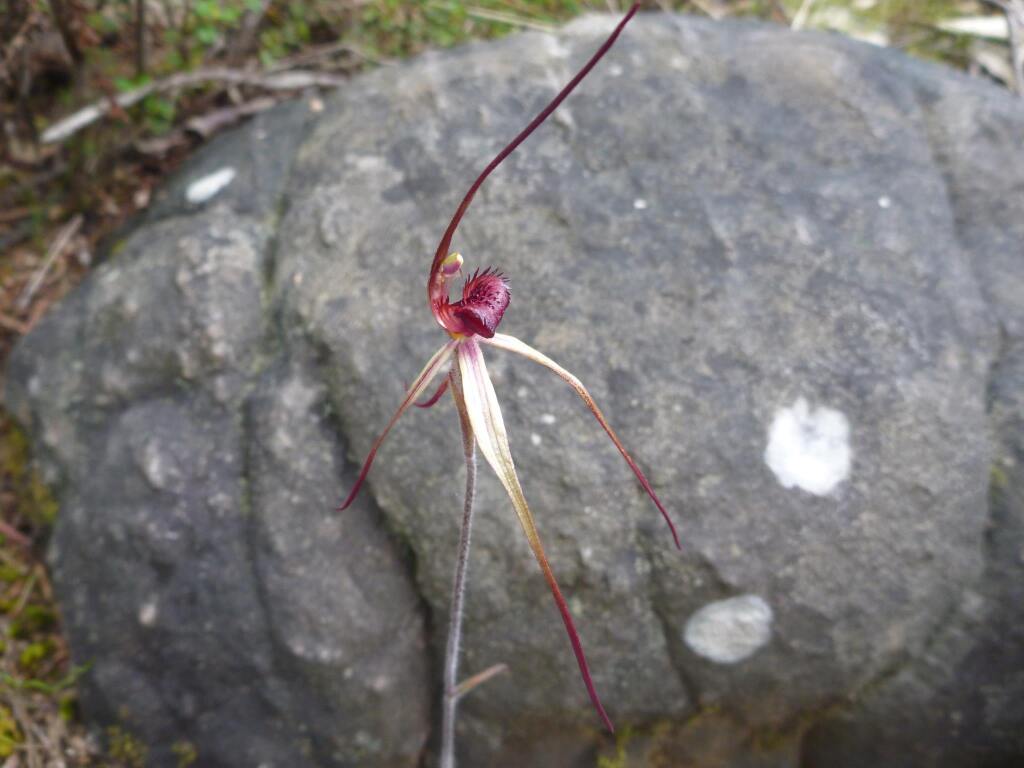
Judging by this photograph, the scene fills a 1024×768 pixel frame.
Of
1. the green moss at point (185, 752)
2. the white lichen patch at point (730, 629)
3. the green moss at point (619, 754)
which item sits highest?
the white lichen patch at point (730, 629)

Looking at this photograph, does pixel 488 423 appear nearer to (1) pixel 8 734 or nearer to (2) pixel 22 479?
(1) pixel 8 734

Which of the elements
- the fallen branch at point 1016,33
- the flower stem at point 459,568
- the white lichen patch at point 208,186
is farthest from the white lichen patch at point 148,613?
the fallen branch at point 1016,33

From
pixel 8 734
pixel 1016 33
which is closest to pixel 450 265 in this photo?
pixel 8 734

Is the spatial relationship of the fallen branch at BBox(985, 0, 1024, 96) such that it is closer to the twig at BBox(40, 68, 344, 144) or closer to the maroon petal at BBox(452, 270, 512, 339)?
the twig at BBox(40, 68, 344, 144)

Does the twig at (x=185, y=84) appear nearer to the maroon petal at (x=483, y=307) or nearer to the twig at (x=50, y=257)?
the twig at (x=50, y=257)

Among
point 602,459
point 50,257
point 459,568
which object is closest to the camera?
point 459,568

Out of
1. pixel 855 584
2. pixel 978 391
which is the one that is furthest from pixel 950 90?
pixel 855 584

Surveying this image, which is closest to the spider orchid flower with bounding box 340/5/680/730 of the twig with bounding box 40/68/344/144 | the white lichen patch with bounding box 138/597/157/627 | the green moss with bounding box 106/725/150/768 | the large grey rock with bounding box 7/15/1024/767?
the large grey rock with bounding box 7/15/1024/767
